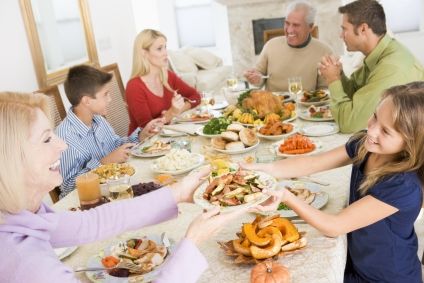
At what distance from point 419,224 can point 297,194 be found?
1.46 meters

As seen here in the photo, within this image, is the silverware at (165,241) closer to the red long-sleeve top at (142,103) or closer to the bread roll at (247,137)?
the bread roll at (247,137)

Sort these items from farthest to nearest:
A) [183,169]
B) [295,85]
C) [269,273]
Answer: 1. [295,85]
2. [183,169]
3. [269,273]

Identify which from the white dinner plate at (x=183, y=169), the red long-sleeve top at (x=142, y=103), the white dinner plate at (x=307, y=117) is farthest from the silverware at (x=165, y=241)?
the red long-sleeve top at (x=142, y=103)

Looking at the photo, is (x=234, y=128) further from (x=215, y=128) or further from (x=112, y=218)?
(x=112, y=218)

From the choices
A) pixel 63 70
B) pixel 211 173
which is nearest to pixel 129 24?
pixel 63 70

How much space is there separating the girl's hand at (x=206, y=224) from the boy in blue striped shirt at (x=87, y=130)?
3.65ft

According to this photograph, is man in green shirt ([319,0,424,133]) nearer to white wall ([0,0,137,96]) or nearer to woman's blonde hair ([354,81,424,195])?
woman's blonde hair ([354,81,424,195])

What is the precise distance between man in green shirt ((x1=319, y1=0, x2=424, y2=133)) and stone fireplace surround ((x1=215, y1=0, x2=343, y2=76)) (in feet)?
11.5

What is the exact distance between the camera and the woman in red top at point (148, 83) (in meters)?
3.15

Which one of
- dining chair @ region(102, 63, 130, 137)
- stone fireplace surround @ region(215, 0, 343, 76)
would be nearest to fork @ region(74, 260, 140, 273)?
dining chair @ region(102, 63, 130, 137)

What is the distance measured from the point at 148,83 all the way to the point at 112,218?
2.00 m

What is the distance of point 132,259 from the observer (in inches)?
49.8

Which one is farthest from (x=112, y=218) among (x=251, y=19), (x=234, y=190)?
(x=251, y=19)

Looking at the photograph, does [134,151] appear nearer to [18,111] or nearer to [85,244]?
[85,244]
